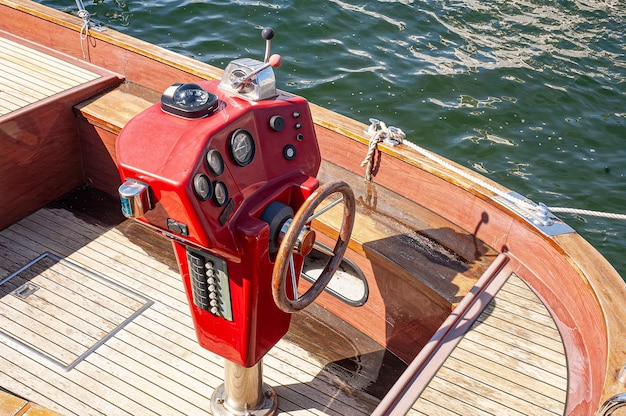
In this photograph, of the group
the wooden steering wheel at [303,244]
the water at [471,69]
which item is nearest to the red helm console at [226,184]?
the wooden steering wheel at [303,244]

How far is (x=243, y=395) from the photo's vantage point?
3.28m

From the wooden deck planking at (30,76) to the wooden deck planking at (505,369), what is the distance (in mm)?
3265

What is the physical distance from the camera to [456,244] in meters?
3.76

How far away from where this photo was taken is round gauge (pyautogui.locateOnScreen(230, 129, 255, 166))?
267 centimetres

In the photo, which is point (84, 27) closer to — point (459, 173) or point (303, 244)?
point (459, 173)

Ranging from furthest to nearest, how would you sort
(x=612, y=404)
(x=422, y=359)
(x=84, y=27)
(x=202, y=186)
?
1. (x=84, y=27)
2. (x=422, y=359)
3. (x=202, y=186)
4. (x=612, y=404)

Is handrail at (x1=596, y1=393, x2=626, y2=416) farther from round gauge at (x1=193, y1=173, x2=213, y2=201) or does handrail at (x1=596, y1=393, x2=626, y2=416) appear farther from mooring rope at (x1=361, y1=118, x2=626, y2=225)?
round gauge at (x1=193, y1=173, x2=213, y2=201)

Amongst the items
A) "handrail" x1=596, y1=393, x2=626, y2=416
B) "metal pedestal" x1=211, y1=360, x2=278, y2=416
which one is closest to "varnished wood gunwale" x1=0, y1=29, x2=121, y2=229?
"metal pedestal" x1=211, y1=360, x2=278, y2=416

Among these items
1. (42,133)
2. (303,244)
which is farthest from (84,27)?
(303,244)

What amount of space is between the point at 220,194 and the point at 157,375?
4.97 ft

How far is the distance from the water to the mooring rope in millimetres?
2706

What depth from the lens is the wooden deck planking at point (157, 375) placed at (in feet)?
11.4

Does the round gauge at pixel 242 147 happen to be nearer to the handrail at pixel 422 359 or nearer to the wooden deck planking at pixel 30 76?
the handrail at pixel 422 359

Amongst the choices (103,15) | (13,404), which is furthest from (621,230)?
(103,15)
